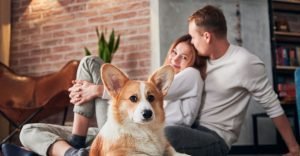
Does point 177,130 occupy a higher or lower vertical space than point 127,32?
lower

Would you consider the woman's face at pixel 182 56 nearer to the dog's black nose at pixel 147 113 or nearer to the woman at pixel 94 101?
the woman at pixel 94 101

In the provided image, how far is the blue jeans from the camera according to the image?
1890 millimetres

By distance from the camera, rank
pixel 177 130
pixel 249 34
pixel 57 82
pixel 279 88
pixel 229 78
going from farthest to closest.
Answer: pixel 279 88 < pixel 249 34 < pixel 57 82 < pixel 229 78 < pixel 177 130

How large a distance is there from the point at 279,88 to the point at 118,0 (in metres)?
1.89

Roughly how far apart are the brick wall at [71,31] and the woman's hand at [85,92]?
2.05 m

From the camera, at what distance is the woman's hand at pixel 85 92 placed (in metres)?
2.01

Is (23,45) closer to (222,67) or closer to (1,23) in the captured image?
(1,23)

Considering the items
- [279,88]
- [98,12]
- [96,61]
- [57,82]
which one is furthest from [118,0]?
[96,61]

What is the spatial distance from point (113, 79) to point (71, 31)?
3.08 m

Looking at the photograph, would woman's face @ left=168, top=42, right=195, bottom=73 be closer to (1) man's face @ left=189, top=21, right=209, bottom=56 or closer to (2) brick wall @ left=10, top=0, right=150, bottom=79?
(1) man's face @ left=189, top=21, right=209, bottom=56

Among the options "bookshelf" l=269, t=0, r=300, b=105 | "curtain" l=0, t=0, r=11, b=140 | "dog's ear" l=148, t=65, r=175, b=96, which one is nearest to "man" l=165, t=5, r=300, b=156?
"dog's ear" l=148, t=65, r=175, b=96

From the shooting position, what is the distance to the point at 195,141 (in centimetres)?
192

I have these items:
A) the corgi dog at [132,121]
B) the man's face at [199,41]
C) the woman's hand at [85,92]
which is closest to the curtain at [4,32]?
the woman's hand at [85,92]

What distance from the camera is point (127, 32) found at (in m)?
4.26
